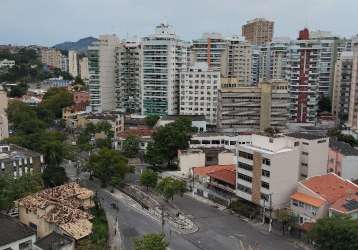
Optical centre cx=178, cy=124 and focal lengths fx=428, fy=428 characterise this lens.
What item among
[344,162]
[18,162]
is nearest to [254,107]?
[344,162]

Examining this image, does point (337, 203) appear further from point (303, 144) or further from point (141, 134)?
point (141, 134)

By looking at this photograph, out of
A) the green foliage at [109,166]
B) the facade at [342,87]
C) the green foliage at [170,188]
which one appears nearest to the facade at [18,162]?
the green foliage at [109,166]

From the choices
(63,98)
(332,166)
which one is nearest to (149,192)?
(332,166)

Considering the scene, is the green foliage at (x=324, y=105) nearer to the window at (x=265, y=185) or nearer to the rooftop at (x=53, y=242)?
the window at (x=265, y=185)

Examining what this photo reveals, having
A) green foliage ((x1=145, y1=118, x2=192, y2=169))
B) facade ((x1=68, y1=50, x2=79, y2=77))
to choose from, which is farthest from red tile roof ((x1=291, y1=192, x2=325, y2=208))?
facade ((x1=68, y1=50, x2=79, y2=77))

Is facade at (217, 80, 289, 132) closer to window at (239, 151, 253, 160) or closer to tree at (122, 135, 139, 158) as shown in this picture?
tree at (122, 135, 139, 158)

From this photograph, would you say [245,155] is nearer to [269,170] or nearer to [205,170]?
[269,170]
